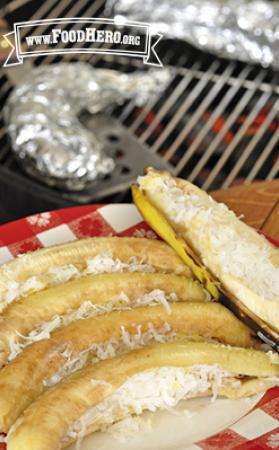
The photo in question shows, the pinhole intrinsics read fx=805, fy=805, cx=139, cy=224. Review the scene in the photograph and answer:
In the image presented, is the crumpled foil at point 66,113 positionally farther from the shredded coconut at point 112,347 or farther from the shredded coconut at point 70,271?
the shredded coconut at point 112,347

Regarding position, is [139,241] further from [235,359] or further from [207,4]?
[207,4]

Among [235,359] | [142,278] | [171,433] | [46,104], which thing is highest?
[46,104]

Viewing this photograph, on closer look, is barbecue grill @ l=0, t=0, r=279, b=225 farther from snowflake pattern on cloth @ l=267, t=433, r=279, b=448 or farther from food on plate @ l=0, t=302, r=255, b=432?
snowflake pattern on cloth @ l=267, t=433, r=279, b=448

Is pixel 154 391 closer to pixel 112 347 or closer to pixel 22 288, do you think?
pixel 112 347

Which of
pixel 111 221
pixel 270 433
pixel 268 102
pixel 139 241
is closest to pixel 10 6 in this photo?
pixel 268 102

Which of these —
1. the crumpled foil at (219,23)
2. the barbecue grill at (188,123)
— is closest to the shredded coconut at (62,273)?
the barbecue grill at (188,123)

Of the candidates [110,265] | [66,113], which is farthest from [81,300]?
[66,113]
